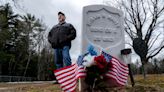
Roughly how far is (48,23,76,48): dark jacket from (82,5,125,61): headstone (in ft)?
2.43

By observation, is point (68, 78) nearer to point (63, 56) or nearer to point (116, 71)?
point (116, 71)

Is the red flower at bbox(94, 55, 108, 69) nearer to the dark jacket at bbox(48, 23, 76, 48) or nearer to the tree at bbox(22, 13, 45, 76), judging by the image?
the dark jacket at bbox(48, 23, 76, 48)

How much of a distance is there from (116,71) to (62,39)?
1689mm

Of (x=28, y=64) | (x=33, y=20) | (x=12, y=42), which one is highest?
(x=33, y=20)

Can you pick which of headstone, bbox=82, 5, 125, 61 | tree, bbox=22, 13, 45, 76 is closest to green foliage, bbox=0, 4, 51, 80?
tree, bbox=22, 13, 45, 76

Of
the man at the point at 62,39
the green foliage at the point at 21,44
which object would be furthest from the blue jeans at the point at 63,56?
the green foliage at the point at 21,44

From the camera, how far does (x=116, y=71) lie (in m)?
5.48

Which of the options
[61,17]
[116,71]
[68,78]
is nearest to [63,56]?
[61,17]

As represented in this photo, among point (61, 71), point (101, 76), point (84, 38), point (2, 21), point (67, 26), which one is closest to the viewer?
point (101, 76)

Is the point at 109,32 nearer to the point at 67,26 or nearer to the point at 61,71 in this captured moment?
the point at 67,26

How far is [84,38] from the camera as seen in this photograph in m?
→ 7.36

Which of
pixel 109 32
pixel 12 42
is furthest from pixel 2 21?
pixel 109 32

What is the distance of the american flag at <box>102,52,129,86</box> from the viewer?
5.28m

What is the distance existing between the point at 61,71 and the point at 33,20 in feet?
145
